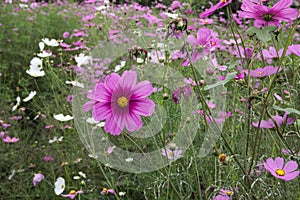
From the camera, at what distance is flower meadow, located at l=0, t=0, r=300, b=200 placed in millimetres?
471

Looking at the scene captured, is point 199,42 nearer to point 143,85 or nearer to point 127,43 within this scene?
point 143,85

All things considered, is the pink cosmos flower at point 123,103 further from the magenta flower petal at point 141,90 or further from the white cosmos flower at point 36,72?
the white cosmos flower at point 36,72

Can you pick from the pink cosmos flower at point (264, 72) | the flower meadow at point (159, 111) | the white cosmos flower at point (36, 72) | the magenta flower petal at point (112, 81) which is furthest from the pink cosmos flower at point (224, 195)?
the white cosmos flower at point (36, 72)

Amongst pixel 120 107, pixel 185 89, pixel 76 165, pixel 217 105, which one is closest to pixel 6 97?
pixel 76 165

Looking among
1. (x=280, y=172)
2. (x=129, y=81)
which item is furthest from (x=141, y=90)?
(x=280, y=172)

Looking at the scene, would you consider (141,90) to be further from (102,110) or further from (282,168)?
(282,168)

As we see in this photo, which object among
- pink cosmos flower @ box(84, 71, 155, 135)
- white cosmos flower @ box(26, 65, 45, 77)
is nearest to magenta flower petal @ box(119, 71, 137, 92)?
pink cosmos flower @ box(84, 71, 155, 135)

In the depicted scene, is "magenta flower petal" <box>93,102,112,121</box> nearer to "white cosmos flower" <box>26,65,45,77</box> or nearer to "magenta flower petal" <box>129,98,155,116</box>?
"magenta flower petal" <box>129,98,155,116</box>

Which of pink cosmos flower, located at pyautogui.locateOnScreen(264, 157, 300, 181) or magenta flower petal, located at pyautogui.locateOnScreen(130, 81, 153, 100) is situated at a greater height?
magenta flower petal, located at pyautogui.locateOnScreen(130, 81, 153, 100)

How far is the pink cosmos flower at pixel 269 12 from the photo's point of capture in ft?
1.39

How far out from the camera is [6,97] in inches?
74.2

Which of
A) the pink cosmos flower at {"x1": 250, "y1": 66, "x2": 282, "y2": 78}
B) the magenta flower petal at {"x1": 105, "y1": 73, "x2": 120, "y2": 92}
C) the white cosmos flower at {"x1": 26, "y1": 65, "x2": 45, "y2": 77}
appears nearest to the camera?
the magenta flower petal at {"x1": 105, "y1": 73, "x2": 120, "y2": 92}

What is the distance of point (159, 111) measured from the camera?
2.48 ft

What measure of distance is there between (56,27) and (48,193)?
205 cm
